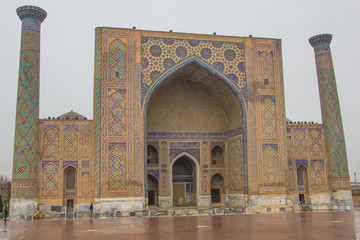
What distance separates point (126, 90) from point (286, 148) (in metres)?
6.40

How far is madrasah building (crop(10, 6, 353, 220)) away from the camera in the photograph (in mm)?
13836

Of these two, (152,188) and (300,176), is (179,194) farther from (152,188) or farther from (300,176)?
(300,176)

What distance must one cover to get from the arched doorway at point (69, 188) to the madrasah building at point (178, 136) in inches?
1.5

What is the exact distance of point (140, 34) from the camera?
15.0m

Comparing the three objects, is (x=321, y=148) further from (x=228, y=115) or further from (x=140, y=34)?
(x=140, y=34)

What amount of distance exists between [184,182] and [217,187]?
55.8 inches

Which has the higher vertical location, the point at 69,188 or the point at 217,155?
the point at 217,155

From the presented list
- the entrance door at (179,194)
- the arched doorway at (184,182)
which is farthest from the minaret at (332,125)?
the entrance door at (179,194)

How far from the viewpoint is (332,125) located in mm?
16203

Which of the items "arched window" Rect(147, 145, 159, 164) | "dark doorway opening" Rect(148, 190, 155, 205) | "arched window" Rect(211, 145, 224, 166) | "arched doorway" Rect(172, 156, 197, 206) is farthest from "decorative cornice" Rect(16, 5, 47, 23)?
"arched window" Rect(211, 145, 224, 166)

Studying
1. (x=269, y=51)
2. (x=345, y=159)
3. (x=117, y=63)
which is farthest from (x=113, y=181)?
(x=345, y=159)

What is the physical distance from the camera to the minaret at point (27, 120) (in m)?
13.3

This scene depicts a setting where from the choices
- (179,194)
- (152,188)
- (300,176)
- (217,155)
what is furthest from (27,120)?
(300,176)

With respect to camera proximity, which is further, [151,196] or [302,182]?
[151,196]
